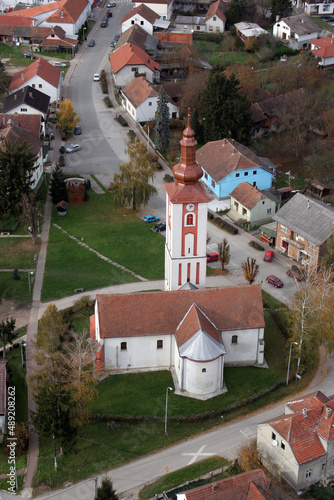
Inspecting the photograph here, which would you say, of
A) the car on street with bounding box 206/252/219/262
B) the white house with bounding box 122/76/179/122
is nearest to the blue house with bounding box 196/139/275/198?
the car on street with bounding box 206/252/219/262

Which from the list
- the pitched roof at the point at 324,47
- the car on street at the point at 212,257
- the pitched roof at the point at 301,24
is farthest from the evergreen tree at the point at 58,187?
the pitched roof at the point at 301,24

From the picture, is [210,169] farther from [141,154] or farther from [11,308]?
[11,308]

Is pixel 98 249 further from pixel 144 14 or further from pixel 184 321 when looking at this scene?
pixel 144 14

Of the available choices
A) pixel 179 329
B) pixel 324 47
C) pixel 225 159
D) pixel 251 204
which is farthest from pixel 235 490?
pixel 324 47

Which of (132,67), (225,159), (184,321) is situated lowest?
(225,159)

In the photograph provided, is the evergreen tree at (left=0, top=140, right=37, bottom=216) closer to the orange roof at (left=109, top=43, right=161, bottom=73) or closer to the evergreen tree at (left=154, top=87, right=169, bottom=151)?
the evergreen tree at (left=154, top=87, right=169, bottom=151)

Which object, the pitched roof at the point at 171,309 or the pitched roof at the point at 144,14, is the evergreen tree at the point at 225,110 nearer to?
the pitched roof at the point at 144,14
